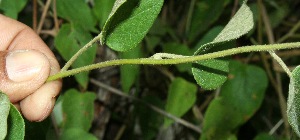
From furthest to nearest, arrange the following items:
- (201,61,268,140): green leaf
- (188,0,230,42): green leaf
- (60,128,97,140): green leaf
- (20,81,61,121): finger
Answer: (188,0,230,42): green leaf
(201,61,268,140): green leaf
(60,128,97,140): green leaf
(20,81,61,121): finger

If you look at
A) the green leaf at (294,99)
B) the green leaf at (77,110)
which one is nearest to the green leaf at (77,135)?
the green leaf at (77,110)

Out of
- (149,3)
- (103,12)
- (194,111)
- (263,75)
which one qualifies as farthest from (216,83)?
(194,111)

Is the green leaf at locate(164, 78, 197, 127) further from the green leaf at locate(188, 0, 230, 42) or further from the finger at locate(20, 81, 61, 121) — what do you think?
the finger at locate(20, 81, 61, 121)

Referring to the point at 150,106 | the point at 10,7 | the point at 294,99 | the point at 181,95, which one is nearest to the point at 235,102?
the point at 181,95

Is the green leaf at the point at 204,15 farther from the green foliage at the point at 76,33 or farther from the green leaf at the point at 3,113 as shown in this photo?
the green leaf at the point at 3,113

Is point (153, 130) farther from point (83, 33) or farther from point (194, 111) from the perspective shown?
point (83, 33)

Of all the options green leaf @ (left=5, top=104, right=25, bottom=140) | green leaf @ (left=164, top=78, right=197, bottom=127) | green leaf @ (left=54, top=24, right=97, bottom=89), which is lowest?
green leaf @ (left=164, top=78, right=197, bottom=127)

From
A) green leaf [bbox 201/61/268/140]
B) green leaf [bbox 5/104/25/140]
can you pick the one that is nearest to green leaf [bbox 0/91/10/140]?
green leaf [bbox 5/104/25/140]

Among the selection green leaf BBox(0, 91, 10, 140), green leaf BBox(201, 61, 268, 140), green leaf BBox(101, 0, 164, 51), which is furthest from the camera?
green leaf BBox(201, 61, 268, 140)
